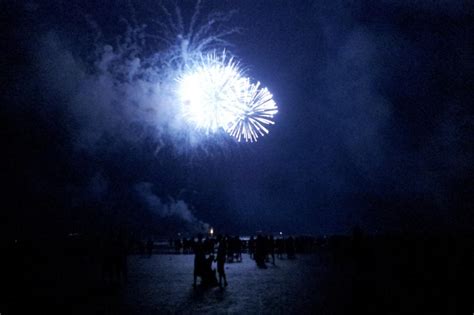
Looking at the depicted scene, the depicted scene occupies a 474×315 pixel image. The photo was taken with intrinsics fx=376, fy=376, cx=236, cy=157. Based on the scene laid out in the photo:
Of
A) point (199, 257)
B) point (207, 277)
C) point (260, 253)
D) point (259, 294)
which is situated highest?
point (260, 253)

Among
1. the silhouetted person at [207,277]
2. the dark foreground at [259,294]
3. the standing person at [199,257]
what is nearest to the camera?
the dark foreground at [259,294]

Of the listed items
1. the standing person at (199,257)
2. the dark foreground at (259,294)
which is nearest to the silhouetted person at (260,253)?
the dark foreground at (259,294)

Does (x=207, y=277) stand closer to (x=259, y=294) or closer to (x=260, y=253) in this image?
(x=259, y=294)

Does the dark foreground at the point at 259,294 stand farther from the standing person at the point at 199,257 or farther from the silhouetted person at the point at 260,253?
the silhouetted person at the point at 260,253

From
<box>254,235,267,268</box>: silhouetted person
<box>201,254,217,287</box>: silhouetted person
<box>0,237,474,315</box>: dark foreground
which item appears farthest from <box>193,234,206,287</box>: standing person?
<box>254,235,267,268</box>: silhouetted person

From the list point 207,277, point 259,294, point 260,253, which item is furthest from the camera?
point 260,253

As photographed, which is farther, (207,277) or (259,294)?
(207,277)

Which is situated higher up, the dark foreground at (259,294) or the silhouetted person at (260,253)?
the silhouetted person at (260,253)

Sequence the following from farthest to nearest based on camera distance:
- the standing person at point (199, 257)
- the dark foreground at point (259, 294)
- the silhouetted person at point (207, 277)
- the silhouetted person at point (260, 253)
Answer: the silhouetted person at point (260, 253) < the standing person at point (199, 257) < the silhouetted person at point (207, 277) < the dark foreground at point (259, 294)

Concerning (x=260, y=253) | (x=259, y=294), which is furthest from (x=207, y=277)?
(x=260, y=253)

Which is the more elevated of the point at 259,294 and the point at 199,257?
the point at 199,257

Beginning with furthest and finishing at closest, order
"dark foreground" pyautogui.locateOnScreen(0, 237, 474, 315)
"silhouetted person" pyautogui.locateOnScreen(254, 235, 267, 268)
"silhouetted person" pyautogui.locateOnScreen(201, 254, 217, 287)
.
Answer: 1. "silhouetted person" pyautogui.locateOnScreen(254, 235, 267, 268)
2. "silhouetted person" pyautogui.locateOnScreen(201, 254, 217, 287)
3. "dark foreground" pyautogui.locateOnScreen(0, 237, 474, 315)

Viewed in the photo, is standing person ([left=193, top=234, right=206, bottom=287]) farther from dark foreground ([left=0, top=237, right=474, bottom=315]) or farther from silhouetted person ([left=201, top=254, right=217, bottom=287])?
dark foreground ([left=0, top=237, right=474, bottom=315])
